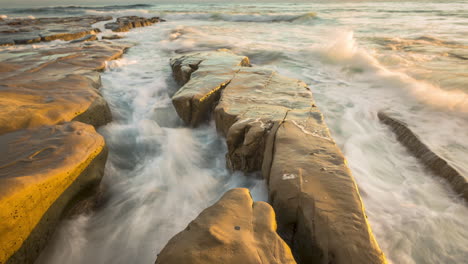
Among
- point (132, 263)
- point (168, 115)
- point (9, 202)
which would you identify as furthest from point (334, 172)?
point (168, 115)

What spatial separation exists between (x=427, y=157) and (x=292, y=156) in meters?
2.04

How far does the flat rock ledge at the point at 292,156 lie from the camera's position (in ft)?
5.12

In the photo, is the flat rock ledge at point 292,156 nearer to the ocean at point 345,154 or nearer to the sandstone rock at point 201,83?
the sandstone rock at point 201,83

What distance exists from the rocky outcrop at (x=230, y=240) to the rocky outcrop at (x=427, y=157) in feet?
7.55

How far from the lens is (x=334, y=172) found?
204cm

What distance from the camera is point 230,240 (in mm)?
1437

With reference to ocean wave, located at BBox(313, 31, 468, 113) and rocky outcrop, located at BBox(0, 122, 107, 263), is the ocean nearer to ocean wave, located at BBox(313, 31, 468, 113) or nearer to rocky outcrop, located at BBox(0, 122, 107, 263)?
ocean wave, located at BBox(313, 31, 468, 113)

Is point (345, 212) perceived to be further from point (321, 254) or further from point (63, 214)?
point (63, 214)

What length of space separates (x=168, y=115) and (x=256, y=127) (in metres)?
2.32

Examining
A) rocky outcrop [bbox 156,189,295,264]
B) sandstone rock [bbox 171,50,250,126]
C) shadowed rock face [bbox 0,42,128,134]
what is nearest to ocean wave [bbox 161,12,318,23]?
sandstone rock [bbox 171,50,250,126]

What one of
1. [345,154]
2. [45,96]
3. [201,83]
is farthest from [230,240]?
[45,96]

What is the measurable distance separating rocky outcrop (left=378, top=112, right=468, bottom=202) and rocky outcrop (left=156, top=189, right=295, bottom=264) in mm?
2301

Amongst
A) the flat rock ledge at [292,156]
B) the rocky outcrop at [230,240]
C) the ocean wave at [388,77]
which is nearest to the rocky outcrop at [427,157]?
the ocean wave at [388,77]

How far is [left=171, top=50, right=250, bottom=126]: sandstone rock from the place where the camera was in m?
3.83
